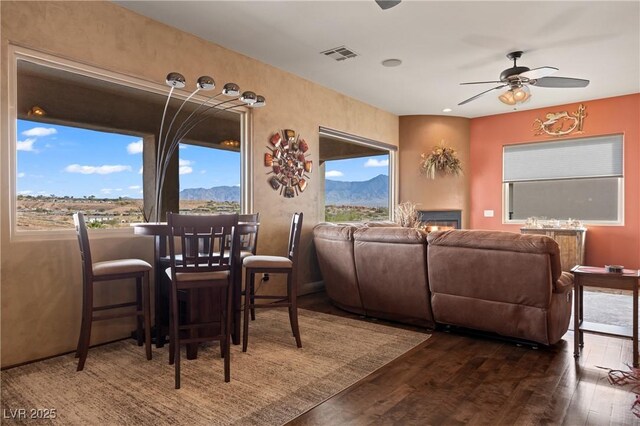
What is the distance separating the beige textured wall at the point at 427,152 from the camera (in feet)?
24.1

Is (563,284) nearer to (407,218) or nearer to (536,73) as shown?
(536,73)

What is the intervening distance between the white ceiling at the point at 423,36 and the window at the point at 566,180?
1118mm

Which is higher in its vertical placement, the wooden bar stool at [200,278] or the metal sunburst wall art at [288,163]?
the metal sunburst wall art at [288,163]

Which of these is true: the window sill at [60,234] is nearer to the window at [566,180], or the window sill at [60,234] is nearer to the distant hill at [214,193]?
the distant hill at [214,193]

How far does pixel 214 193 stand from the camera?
171 inches

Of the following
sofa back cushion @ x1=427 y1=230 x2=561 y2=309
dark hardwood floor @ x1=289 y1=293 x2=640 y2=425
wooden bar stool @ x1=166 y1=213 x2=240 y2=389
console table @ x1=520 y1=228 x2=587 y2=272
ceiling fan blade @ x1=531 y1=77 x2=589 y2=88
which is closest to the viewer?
dark hardwood floor @ x1=289 y1=293 x2=640 y2=425

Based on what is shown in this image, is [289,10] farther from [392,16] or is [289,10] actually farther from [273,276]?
[273,276]

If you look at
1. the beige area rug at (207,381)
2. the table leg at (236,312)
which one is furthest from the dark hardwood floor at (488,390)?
the table leg at (236,312)

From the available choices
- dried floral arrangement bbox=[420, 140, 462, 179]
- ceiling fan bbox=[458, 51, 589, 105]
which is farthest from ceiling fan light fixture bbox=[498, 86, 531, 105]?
dried floral arrangement bbox=[420, 140, 462, 179]

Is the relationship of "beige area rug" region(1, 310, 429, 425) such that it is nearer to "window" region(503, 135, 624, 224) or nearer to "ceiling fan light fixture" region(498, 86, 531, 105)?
"ceiling fan light fixture" region(498, 86, 531, 105)

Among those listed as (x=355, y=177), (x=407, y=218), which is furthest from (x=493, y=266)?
(x=355, y=177)

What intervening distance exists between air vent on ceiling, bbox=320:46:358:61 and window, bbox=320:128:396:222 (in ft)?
4.28

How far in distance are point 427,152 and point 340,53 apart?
3.47 m

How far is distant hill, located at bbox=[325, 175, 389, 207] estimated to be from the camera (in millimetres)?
6194
